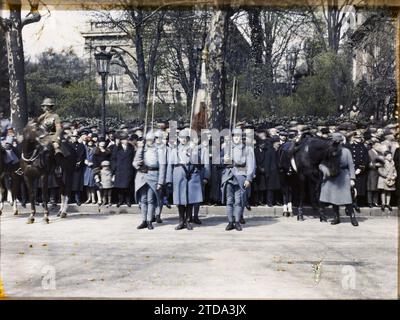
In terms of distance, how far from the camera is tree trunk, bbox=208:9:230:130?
13633 mm

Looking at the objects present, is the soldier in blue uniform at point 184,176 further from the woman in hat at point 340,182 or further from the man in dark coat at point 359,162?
the man in dark coat at point 359,162

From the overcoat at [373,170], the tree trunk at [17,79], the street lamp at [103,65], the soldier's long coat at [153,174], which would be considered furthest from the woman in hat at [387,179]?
the tree trunk at [17,79]

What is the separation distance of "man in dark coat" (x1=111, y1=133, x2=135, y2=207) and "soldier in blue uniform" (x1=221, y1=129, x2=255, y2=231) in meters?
3.00

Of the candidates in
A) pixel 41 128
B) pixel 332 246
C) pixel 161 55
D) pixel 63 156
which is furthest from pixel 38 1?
pixel 161 55

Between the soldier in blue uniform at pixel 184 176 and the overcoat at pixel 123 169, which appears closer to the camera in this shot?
the soldier in blue uniform at pixel 184 176

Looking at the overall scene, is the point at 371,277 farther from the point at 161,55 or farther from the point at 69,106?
the point at 161,55

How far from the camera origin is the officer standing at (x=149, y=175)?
10.4m

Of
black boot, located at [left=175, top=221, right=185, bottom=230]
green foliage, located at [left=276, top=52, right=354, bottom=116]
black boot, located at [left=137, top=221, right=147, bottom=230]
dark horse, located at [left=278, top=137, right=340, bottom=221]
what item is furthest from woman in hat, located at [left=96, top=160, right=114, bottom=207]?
green foliage, located at [left=276, top=52, right=354, bottom=116]

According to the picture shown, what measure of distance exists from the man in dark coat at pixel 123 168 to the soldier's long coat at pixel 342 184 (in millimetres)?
4256

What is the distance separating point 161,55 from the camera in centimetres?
1747

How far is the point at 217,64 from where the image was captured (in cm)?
1377

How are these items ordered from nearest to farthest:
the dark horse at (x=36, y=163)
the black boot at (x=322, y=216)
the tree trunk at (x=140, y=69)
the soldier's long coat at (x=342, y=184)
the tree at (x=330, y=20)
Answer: the dark horse at (x=36, y=163) < the soldier's long coat at (x=342, y=184) < the black boot at (x=322, y=216) < the tree at (x=330, y=20) < the tree trunk at (x=140, y=69)

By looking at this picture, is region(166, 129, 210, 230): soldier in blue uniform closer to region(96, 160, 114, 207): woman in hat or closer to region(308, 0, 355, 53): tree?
Result: region(96, 160, 114, 207): woman in hat

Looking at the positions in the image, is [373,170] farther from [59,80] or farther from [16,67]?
[16,67]
